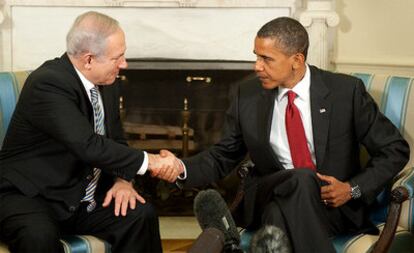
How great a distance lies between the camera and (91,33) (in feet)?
7.23

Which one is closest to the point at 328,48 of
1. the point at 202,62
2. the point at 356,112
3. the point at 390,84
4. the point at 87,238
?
the point at 202,62

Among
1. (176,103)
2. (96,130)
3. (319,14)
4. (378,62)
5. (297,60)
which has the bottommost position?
(176,103)

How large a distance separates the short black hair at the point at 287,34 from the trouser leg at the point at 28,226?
0.98m

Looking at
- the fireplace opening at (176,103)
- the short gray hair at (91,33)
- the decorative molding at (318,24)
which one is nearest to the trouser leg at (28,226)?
the short gray hair at (91,33)

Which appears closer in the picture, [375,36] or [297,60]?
[297,60]

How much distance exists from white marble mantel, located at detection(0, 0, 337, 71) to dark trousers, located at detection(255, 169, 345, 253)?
1642mm

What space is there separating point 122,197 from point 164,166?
19 centimetres

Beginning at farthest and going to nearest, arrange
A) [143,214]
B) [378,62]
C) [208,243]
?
[378,62], [143,214], [208,243]

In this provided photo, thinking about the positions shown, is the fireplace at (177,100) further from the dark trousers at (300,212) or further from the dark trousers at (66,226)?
the dark trousers at (300,212)

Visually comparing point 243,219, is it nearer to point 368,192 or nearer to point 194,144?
point 368,192

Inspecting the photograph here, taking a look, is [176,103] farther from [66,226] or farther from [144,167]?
[66,226]

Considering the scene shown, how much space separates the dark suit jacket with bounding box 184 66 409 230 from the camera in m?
2.27

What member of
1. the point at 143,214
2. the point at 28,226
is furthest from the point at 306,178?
the point at 28,226

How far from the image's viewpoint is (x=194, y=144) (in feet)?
12.2
